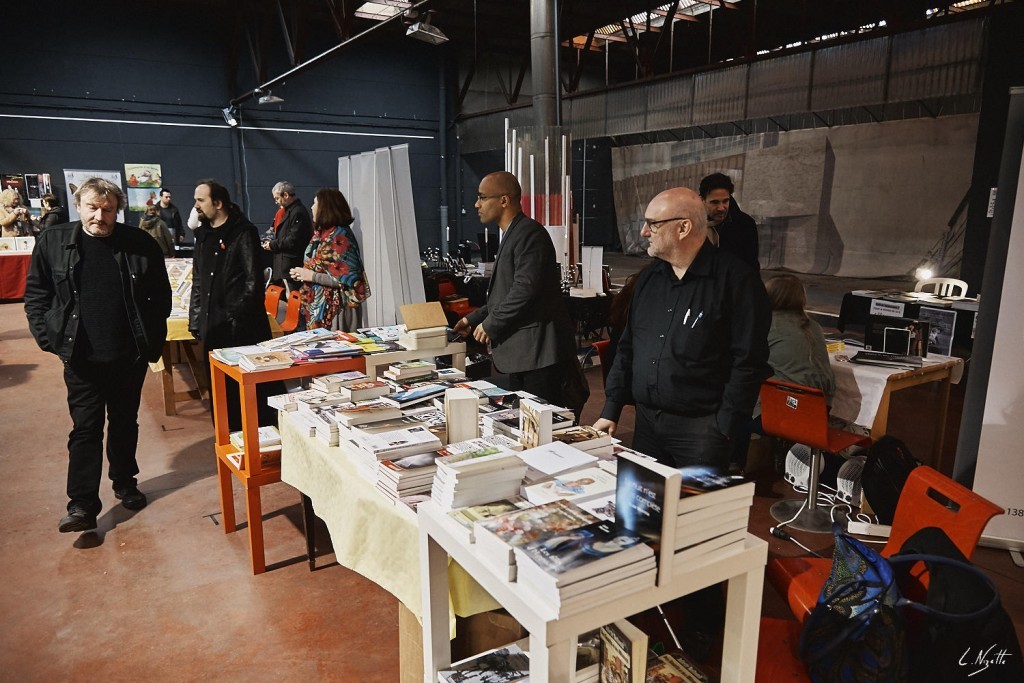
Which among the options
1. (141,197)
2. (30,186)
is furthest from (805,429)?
(30,186)

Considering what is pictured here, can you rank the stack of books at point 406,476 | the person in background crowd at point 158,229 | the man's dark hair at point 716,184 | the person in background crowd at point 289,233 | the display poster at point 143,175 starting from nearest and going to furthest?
the stack of books at point 406,476 → the man's dark hair at point 716,184 → the person in background crowd at point 289,233 → the person in background crowd at point 158,229 → the display poster at point 143,175

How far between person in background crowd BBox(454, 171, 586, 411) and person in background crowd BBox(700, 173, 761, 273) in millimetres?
1185

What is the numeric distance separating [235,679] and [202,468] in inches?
84.7

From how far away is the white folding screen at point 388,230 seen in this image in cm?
597

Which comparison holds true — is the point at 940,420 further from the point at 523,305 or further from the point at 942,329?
the point at 523,305

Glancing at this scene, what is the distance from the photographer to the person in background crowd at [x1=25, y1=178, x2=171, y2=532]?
3.02 meters

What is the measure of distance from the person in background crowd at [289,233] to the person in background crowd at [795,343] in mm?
3817

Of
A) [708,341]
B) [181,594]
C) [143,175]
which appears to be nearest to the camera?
[708,341]

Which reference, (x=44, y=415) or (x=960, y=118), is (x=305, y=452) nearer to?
(x=44, y=415)

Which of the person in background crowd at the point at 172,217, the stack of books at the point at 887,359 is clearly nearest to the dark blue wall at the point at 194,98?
the person in background crowd at the point at 172,217

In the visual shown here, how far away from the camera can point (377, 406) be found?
2.18 metres

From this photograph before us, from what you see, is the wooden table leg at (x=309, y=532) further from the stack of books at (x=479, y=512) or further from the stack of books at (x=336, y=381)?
the stack of books at (x=479, y=512)

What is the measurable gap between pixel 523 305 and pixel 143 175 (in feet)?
38.6

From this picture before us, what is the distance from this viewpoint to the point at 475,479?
4.91ft
